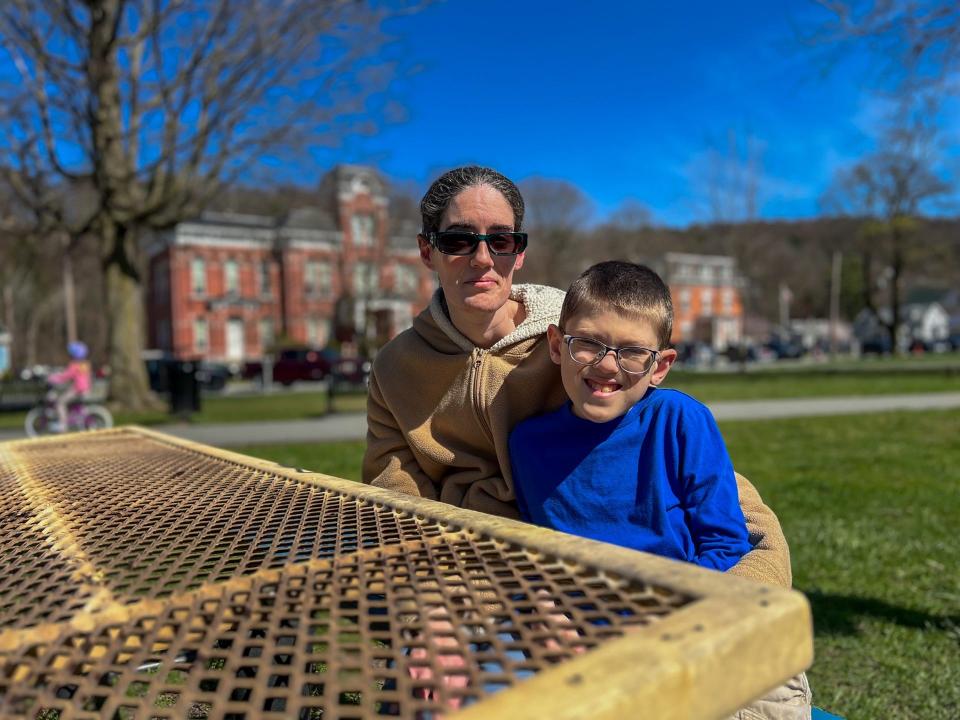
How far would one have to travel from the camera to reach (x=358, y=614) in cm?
99

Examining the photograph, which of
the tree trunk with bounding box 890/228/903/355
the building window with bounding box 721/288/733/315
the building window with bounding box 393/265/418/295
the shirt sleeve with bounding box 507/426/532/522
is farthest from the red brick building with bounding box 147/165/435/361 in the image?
the building window with bounding box 721/288/733/315

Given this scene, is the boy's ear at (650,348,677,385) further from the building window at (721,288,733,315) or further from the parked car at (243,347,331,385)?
the building window at (721,288,733,315)

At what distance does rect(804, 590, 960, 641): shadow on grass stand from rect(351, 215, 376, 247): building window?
3301 centimetres

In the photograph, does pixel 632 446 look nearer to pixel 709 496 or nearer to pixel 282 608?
pixel 709 496

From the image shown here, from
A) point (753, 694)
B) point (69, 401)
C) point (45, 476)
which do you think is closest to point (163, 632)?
point (753, 694)

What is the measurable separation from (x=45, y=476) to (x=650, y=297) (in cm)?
183

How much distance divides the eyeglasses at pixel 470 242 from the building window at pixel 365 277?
3148 centimetres

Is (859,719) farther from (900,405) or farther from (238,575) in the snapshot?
(900,405)

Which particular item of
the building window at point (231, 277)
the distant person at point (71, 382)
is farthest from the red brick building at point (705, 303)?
the distant person at point (71, 382)

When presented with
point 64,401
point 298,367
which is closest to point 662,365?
point 64,401

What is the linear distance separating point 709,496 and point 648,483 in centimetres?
14

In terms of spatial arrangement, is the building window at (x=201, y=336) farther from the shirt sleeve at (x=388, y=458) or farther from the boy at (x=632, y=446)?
the boy at (x=632, y=446)

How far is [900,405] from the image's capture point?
12539mm

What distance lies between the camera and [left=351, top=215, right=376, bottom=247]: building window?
3609 centimetres
